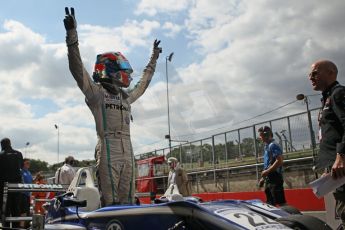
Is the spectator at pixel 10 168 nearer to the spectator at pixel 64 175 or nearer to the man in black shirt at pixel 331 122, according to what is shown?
the spectator at pixel 64 175

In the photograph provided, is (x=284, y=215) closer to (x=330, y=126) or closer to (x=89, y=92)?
(x=330, y=126)

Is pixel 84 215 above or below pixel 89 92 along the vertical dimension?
below

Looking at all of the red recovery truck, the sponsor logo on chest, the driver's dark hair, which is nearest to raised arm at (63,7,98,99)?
the sponsor logo on chest

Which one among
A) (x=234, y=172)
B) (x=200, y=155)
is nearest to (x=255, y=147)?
(x=234, y=172)

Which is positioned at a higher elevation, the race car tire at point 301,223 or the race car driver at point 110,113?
the race car driver at point 110,113

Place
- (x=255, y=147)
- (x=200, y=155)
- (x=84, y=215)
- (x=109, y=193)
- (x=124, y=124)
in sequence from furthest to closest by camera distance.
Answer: (x=200, y=155) → (x=255, y=147) → (x=124, y=124) → (x=109, y=193) → (x=84, y=215)

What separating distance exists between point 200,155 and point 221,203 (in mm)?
14296

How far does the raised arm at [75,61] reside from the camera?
14.2 ft

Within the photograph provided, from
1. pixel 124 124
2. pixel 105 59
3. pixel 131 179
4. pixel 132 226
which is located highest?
pixel 105 59

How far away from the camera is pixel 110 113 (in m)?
4.70

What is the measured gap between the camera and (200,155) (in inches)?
686

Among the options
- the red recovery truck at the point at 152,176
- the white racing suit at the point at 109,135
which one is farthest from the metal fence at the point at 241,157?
the white racing suit at the point at 109,135

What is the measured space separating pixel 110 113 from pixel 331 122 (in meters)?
2.24

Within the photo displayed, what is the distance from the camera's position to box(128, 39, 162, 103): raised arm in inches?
209
